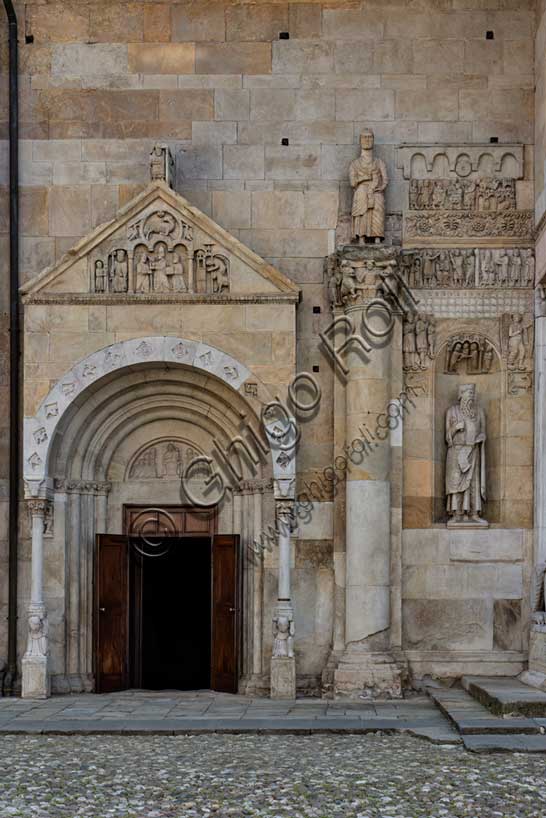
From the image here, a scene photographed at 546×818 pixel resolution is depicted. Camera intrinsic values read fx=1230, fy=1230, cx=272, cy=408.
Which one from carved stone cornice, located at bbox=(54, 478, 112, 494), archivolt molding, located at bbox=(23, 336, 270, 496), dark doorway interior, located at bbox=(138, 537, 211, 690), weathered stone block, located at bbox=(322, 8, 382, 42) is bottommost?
dark doorway interior, located at bbox=(138, 537, 211, 690)

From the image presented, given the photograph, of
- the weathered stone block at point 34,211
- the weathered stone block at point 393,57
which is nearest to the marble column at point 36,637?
the weathered stone block at point 34,211

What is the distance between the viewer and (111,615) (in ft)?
46.1

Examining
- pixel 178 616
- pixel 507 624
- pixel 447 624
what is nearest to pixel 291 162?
pixel 447 624

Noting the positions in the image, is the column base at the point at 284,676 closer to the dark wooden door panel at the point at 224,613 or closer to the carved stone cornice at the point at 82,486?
the dark wooden door panel at the point at 224,613

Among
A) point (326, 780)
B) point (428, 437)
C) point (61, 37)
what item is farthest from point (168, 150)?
point (326, 780)

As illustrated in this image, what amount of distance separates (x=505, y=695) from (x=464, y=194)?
5734 mm

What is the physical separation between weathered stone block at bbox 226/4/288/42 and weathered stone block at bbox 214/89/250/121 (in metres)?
0.65

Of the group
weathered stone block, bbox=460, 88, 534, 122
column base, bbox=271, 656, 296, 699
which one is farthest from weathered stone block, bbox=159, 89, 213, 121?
column base, bbox=271, 656, 296, 699

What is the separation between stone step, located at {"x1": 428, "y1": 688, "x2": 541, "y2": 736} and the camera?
10969 millimetres

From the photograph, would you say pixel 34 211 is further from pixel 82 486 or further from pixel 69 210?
pixel 82 486

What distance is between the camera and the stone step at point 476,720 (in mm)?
10969

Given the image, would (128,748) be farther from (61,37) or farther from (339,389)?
(61,37)

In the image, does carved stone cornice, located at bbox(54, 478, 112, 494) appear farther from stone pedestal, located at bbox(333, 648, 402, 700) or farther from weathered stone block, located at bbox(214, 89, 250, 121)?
weathered stone block, located at bbox(214, 89, 250, 121)

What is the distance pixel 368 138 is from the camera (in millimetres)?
13898
